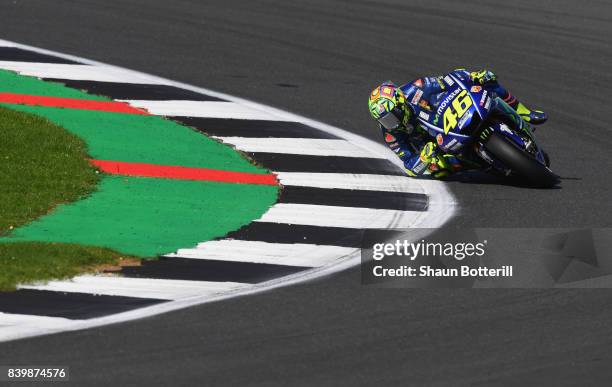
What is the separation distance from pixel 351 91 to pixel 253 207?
5.41m

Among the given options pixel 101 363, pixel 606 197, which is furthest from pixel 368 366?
pixel 606 197

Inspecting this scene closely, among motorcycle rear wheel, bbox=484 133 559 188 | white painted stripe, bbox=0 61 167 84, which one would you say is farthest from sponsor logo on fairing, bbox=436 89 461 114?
white painted stripe, bbox=0 61 167 84

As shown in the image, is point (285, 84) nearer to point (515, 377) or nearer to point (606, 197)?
point (606, 197)

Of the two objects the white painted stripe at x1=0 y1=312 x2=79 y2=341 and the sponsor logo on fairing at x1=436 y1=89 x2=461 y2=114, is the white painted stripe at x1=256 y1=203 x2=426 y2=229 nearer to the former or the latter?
the sponsor logo on fairing at x1=436 y1=89 x2=461 y2=114

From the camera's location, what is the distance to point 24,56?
61.9 ft

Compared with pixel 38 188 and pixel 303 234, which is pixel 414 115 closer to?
pixel 303 234

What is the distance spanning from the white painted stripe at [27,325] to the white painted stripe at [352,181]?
192 inches

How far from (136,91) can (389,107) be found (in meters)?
4.45

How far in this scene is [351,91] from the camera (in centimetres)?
1802

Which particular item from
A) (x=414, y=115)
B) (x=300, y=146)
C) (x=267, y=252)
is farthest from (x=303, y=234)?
(x=300, y=146)

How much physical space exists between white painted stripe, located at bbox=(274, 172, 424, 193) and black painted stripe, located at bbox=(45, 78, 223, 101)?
3.41m

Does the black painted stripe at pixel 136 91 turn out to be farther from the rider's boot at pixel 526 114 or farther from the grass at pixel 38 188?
the rider's boot at pixel 526 114

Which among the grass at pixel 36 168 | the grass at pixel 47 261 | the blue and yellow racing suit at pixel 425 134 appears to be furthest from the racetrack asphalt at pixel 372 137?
the grass at pixel 36 168

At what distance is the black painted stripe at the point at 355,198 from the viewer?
43.2 ft
